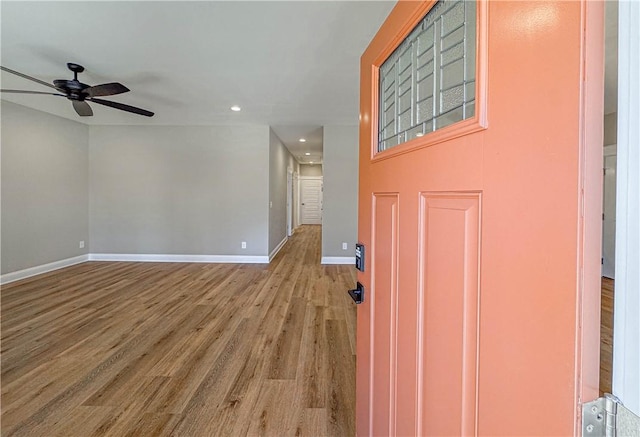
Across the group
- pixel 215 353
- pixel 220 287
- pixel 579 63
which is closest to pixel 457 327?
pixel 579 63

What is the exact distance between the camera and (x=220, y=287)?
3.87 meters

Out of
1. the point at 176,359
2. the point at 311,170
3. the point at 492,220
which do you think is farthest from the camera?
the point at 311,170

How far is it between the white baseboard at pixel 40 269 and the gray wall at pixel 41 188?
0.06m

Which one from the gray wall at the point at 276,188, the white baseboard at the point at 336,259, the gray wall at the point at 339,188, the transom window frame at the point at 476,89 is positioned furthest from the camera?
the gray wall at the point at 276,188

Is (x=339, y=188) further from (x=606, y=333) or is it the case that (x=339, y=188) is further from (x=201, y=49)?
(x=606, y=333)

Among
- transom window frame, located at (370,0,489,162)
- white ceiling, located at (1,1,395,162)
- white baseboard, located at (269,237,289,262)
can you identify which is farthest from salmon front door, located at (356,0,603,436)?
white baseboard, located at (269,237,289,262)

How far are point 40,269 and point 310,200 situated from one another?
Result: 27.6ft

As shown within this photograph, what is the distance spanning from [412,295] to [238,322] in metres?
2.33

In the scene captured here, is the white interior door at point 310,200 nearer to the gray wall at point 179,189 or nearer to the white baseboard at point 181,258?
the gray wall at point 179,189

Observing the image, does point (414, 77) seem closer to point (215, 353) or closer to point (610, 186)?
point (610, 186)

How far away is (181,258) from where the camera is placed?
5.32 meters

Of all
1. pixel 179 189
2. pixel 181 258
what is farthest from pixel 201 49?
pixel 181 258

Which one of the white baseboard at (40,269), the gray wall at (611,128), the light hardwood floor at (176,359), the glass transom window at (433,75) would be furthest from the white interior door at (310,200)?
the gray wall at (611,128)

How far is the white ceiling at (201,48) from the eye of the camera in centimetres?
201
